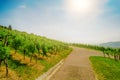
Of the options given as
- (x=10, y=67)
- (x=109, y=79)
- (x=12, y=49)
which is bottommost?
(x=109, y=79)

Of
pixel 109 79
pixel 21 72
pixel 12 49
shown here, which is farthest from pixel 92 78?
pixel 12 49

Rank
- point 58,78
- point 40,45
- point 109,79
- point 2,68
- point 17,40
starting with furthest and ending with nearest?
point 40,45 → point 17,40 → point 109,79 → point 58,78 → point 2,68

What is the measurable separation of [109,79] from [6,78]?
13.5m

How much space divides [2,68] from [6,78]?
2.92 metres

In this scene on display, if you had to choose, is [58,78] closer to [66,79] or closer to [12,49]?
[66,79]

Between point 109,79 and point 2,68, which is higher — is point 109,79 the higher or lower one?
the lower one

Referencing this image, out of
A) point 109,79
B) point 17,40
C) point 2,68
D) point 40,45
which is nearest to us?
point 2,68

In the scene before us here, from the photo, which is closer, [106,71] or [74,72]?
[74,72]

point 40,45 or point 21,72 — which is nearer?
point 21,72

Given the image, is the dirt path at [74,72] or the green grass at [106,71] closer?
the dirt path at [74,72]

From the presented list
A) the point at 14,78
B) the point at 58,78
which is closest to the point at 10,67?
the point at 14,78

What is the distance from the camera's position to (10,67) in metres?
21.5

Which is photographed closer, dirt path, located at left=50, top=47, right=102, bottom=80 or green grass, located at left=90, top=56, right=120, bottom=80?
dirt path, located at left=50, top=47, right=102, bottom=80

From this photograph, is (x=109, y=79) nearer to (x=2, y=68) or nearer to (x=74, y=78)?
(x=74, y=78)
